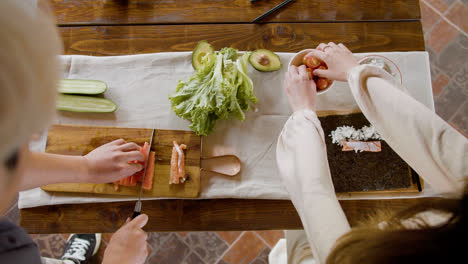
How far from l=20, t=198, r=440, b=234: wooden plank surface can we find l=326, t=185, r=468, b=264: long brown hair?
2.06 ft

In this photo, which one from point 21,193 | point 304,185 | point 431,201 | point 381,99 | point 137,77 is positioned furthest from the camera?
point 137,77

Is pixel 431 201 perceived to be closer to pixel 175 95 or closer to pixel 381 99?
pixel 381 99

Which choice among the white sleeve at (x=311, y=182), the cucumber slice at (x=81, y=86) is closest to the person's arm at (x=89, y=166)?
the cucumber slice at (x=81, y=86)

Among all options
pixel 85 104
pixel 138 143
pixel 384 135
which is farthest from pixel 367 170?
pixel 85 104

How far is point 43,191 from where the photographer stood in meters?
1.33

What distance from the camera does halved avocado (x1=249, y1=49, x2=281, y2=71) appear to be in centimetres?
146

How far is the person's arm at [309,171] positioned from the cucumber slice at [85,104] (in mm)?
867

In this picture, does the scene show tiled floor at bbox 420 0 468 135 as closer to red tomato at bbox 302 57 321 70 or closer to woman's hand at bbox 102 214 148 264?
red tomato at bbox 302 57 321 70

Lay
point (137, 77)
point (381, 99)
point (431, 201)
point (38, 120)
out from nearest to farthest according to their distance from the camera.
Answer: point (38, 120) < point (431, 201) < point (381, 99) < point (137, 77)

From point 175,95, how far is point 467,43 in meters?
2.60

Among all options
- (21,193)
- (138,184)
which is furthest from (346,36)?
(21,193)

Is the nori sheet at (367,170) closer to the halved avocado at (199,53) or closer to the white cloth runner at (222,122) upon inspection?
the white cloth runner at (222,122)

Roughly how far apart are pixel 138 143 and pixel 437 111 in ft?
7.88

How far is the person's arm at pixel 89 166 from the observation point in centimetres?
116
